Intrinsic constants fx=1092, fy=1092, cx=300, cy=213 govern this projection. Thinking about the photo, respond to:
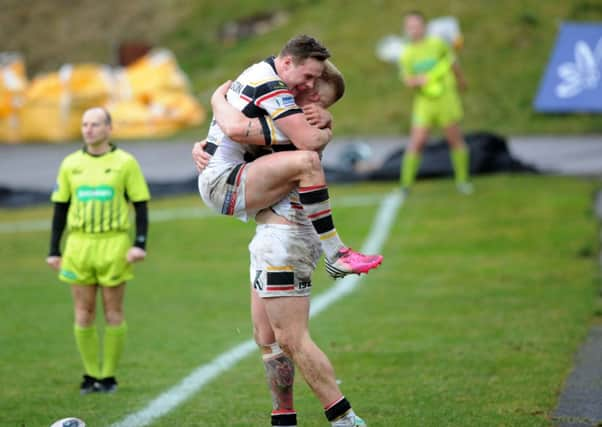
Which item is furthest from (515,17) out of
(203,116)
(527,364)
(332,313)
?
(527,364)

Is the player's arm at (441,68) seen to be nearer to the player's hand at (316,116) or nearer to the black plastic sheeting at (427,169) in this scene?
the black plastic sheeting at (427,169)

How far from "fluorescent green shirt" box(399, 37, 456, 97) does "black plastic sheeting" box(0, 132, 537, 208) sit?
8.01ft

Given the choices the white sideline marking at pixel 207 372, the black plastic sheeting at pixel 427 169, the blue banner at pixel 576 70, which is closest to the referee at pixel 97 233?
the white sideline marking at pixel 207 372

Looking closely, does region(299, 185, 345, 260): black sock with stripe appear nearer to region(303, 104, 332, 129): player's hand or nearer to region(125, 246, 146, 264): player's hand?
region(303, 104, 332, 129): player's hand

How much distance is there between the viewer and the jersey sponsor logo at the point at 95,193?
7.59 m

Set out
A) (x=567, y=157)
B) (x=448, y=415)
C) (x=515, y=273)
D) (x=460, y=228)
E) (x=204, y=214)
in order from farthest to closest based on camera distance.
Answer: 1. (x=567, y=157)
2. (x=204, y=214)
3. (x=460, y=228)
4. (x=515, y=273)
5. (x=448, y=415)

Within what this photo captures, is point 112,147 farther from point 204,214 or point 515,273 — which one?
point 204,214

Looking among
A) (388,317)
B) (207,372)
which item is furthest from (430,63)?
(207,372)

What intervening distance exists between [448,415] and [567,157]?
573 inches

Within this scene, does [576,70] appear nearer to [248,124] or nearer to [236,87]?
[236,87]

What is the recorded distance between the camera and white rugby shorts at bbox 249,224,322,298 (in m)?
5.48

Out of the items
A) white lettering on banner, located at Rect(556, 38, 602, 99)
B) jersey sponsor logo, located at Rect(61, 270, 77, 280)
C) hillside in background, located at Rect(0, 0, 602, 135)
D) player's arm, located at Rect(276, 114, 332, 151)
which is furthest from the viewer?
hillside in background, located at Rect(0, 0, 602, 135)

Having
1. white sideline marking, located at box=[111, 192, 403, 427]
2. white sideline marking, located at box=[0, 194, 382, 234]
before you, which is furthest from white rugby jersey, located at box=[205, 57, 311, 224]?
white sideline marking, located at box=[0, 194, 382, 234]

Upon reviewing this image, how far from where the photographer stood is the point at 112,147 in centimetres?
781
